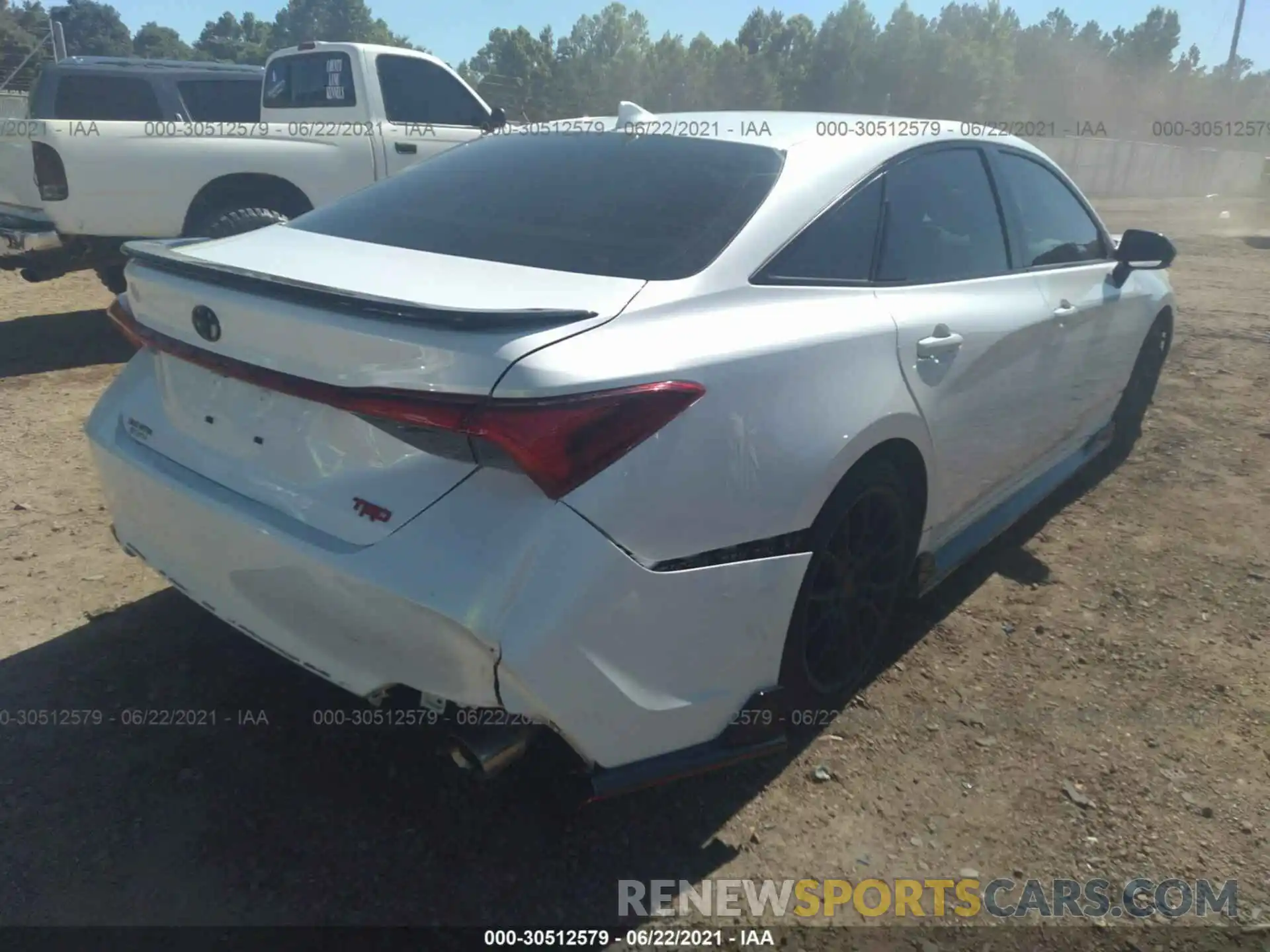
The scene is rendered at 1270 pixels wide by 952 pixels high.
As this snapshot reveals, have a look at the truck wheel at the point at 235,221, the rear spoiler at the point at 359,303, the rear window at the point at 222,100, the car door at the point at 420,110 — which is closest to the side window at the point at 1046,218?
the rear spoiler at the point at 359,303

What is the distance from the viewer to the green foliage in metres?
48.3

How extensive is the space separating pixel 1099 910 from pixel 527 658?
1513mm

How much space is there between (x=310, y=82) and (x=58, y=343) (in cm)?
303

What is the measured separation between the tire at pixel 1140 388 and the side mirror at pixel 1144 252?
650 mm

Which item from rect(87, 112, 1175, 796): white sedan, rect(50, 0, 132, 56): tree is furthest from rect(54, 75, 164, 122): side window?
rect(50, 0, 132, 56): tree

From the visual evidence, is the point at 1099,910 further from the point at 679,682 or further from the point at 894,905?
the point at 679,682

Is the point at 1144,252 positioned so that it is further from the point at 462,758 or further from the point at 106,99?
the point at 106,99

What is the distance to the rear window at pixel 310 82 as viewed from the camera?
7.86m

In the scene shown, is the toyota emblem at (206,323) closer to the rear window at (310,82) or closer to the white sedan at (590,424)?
the white sedan at (590,424)

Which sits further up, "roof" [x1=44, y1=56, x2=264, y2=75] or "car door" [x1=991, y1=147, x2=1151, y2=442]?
"roof" [x1=44, y1=56, x2=264, y2=75]

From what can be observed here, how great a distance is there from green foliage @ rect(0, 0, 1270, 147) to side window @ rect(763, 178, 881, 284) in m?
33.0

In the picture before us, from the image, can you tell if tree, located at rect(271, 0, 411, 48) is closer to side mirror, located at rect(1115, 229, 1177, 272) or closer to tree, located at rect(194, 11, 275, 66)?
tree, located at rect(194, 11, 275, 66)

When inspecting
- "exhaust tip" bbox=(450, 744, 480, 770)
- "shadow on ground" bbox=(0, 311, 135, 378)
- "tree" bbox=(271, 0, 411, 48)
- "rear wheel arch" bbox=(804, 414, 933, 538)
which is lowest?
"shadow on ground" bbox=(0, 311, 135, 378)

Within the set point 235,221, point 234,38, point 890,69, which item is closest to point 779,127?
point 235,221
